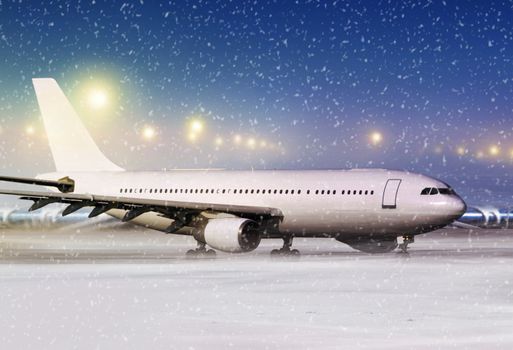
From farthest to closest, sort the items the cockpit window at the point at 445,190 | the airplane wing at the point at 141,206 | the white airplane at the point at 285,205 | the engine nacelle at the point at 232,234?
the cockpit window at the point at 445,190 < the white airplane at the point at 285,205 < the airplane wing at the point at 141,206 < the engine nacelle at the point at 232,234

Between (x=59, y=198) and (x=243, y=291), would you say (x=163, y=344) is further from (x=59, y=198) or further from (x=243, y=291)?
(x=59, y=198)

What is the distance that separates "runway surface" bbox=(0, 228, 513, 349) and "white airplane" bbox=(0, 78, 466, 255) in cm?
458

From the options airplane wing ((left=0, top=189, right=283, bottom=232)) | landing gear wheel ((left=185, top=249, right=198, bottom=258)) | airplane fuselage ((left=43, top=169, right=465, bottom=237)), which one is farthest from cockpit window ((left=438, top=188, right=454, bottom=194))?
landing gear wheel ((left=185, top=249, right=198, bottom=258))

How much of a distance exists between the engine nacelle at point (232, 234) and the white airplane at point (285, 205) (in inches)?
1.4

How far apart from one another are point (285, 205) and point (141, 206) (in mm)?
5581

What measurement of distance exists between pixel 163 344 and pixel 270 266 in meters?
17.6

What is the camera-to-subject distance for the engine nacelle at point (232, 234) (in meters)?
34.5

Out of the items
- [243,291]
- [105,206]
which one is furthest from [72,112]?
[243,291]

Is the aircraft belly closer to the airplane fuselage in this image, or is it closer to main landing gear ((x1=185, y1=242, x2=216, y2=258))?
the airplane fuselage

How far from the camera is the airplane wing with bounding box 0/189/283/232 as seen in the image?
3494cm

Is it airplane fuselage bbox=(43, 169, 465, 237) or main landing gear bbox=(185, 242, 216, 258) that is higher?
airplane fuselage bbox=(43, 169, 465, 237)

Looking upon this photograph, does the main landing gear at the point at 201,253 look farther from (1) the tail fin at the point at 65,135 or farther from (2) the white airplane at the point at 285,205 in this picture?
(1) the tail fin at the point at 65,135

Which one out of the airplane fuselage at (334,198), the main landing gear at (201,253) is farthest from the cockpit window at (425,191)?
the main landing gear at (201,253)

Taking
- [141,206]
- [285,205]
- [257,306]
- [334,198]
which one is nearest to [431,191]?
[334,198]
